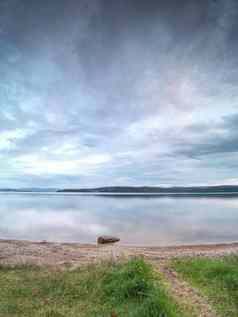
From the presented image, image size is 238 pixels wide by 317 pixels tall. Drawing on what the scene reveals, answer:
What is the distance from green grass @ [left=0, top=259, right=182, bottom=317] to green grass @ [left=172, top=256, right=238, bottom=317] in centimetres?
116

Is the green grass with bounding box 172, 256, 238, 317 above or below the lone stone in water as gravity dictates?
above

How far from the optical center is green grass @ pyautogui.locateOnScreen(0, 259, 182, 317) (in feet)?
18.2

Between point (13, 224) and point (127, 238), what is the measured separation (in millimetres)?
17107

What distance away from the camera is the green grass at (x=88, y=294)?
18.2 feet

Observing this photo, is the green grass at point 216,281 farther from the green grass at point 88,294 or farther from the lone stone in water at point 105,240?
the lone stone in water at point 105,240

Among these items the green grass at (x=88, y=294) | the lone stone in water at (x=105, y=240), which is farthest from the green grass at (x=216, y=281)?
the lone stone in water at (x=105, y=240)

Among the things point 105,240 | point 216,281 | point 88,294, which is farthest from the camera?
point 105,240

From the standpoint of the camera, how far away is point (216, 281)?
7465 millimetres

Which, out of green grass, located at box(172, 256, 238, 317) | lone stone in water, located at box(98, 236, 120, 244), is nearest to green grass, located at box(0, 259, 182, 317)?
green grass, located at box(172, 256, 238, 317)

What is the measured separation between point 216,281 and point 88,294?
3646mm

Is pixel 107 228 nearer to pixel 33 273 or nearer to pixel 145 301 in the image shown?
pixel 33 273

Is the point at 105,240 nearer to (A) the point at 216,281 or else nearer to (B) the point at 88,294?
(A) the point at 216,281

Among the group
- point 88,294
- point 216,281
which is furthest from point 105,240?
point 88,294

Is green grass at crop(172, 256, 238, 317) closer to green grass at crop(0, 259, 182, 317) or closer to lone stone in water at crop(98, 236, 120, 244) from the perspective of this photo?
green grass at crop(0, 259, 182, 317)
